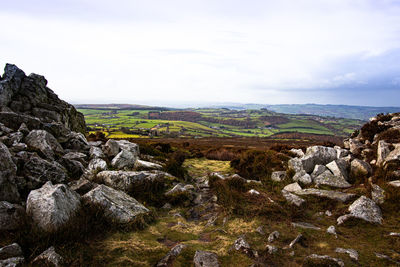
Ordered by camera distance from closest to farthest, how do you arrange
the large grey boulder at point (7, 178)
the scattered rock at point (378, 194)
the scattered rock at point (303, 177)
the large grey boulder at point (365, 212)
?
1. the large grey boulder at point (7, 178)
2. the large grey boulder at point (365, 212)
3. the scattered rock at point (378, 194)
4. the scattered rock at point (303, 177)

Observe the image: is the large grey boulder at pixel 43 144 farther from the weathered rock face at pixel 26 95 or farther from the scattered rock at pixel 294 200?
the scattered rock at pixel 294 200

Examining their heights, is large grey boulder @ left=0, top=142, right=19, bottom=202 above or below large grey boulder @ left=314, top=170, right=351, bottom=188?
above

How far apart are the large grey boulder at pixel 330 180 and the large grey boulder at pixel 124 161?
34.4 ft

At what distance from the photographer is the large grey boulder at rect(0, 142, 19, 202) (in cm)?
632

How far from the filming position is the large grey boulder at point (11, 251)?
4759mm

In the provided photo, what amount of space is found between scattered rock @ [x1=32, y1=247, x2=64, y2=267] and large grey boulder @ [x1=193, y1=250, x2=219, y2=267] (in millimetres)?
3198

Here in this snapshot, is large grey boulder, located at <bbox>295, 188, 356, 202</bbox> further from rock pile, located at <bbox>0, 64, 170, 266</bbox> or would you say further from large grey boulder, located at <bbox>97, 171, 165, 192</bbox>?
large grey boulder, located at <bbox>97, 171, 165, 192</bbox>

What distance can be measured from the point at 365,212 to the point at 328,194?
6.42ft

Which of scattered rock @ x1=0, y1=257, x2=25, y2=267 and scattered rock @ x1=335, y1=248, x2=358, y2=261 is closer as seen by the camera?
scattered rock @ x1=0, y1=257, x2=25, y2=267

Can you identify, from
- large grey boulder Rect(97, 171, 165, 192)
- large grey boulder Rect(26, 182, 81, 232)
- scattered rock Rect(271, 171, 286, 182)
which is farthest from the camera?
scattered rock Rect(271, 171, 286, 182)

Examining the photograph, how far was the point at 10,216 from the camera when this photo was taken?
5.75 m

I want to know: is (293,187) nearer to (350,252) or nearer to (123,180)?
(350,252)

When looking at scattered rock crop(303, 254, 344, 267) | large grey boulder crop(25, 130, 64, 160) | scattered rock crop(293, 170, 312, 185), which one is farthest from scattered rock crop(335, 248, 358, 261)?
large grey boulder crop(25, 130, 64, 160)

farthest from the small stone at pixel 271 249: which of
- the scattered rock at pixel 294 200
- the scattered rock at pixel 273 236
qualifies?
the scattered rock at pixel 294 200
